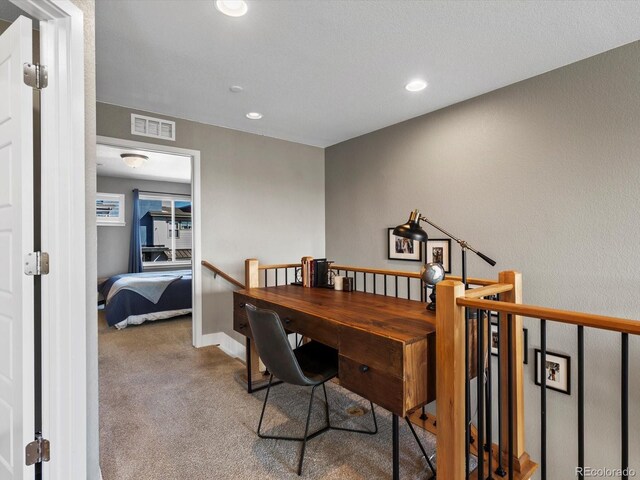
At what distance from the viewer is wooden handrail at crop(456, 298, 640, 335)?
968mm

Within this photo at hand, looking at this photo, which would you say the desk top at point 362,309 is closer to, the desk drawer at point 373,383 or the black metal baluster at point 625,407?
the desk drawer at point 373,383

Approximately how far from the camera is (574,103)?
2.42 metres

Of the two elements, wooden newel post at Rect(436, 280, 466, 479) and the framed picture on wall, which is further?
the framed picture on wall

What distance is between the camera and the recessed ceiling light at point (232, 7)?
1801mm

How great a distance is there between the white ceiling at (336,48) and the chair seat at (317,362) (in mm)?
2024

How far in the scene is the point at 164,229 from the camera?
7062mm

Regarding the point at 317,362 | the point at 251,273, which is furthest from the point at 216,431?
the point at 251,273

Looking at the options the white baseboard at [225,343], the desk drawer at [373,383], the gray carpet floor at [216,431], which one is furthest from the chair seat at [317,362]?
the white baseboard at [225,343]

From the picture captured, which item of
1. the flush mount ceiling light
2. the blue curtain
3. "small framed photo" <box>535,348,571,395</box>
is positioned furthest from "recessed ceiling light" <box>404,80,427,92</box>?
the blue curtain

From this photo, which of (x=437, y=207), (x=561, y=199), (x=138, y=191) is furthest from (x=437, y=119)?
(x=138, y=191)

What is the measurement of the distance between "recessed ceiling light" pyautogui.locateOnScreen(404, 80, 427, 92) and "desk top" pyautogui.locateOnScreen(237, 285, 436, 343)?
1.77m

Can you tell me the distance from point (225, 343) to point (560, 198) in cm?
342

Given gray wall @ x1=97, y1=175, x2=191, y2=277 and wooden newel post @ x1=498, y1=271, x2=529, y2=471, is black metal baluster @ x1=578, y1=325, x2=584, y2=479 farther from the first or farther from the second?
gray wall @ x1=97, y1=175, x2=191, y2=277

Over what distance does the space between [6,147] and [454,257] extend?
322 cm
